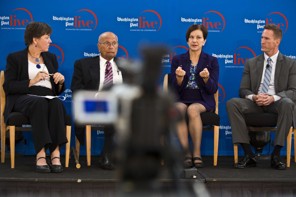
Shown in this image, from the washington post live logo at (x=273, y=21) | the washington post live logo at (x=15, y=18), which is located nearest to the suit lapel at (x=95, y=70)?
the washington post live logo at (x=15, y=18)

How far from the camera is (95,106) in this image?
0.59 m

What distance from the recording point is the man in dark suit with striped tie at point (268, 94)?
3.87m

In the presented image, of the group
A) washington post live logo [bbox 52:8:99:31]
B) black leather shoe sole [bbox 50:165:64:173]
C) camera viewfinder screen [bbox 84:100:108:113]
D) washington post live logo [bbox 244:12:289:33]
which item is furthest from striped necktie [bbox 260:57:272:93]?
camera viewfinder screen [bbox 84:100:108:113]

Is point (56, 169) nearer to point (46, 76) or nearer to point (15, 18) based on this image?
point (46, 76)

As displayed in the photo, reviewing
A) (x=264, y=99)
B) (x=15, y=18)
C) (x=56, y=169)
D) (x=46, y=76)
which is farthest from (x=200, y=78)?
(x=15, y=18)

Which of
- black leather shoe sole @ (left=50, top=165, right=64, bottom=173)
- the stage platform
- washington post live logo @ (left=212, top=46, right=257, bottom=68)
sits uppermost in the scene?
washington post live logo @ (left=212, top=46, right=257, bottom=68)

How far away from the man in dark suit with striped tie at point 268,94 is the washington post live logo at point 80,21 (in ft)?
5.42

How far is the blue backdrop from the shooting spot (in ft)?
15.6

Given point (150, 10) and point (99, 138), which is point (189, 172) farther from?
point (150, 10)

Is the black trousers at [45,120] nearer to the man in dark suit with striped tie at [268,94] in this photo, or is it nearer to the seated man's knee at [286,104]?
the man in dark suit with striped tie at [268,94]

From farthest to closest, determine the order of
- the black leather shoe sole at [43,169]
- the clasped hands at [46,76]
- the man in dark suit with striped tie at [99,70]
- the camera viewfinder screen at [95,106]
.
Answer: the man in dark suit with striped tie at [99,70] < the clasped hands at [46,76] < the black leather shoe sole at [43,169] < the camera viewfinder screen at [95,106]

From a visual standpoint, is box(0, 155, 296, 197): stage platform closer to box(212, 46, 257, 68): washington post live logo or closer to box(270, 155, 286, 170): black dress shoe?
box(270, 155, 286, 170): black dress shoe

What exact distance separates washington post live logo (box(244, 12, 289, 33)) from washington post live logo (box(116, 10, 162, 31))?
93cm

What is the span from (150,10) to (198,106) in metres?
1.39
